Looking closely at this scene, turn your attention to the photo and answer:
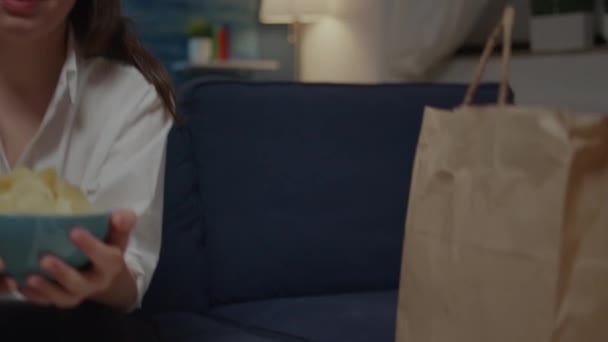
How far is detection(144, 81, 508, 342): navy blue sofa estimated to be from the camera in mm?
1480

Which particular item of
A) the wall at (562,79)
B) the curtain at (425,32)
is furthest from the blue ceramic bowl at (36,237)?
the curtain at (425,32)

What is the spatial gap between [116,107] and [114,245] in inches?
16.0

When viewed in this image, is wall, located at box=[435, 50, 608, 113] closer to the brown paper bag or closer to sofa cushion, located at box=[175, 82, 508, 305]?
sofa cushion, located at box=[175, 82, 508, 305]

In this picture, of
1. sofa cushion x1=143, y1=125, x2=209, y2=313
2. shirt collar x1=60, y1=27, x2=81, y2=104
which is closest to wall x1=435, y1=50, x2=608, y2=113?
sofa cushion x1=143, y1=125, x2=209, y2=313

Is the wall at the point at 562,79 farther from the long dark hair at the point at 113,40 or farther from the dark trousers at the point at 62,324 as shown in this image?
the dark trousers at the point at 62,324

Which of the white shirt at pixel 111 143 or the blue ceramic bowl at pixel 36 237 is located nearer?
the blue ceramic bowl at pixel 36 237

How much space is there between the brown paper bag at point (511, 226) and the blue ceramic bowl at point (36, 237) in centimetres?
33

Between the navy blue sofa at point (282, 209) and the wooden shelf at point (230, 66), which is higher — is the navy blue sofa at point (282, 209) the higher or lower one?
the higher one

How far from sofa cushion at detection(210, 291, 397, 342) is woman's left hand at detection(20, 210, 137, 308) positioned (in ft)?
1.93

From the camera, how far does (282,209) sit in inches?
62.0

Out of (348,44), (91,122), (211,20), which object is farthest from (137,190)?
(211,20)

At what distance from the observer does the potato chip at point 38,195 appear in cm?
74

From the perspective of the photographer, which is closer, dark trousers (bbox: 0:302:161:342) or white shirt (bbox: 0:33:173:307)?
dark trousers (bbox: 0:302:161:342)

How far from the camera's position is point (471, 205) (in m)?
0.81
